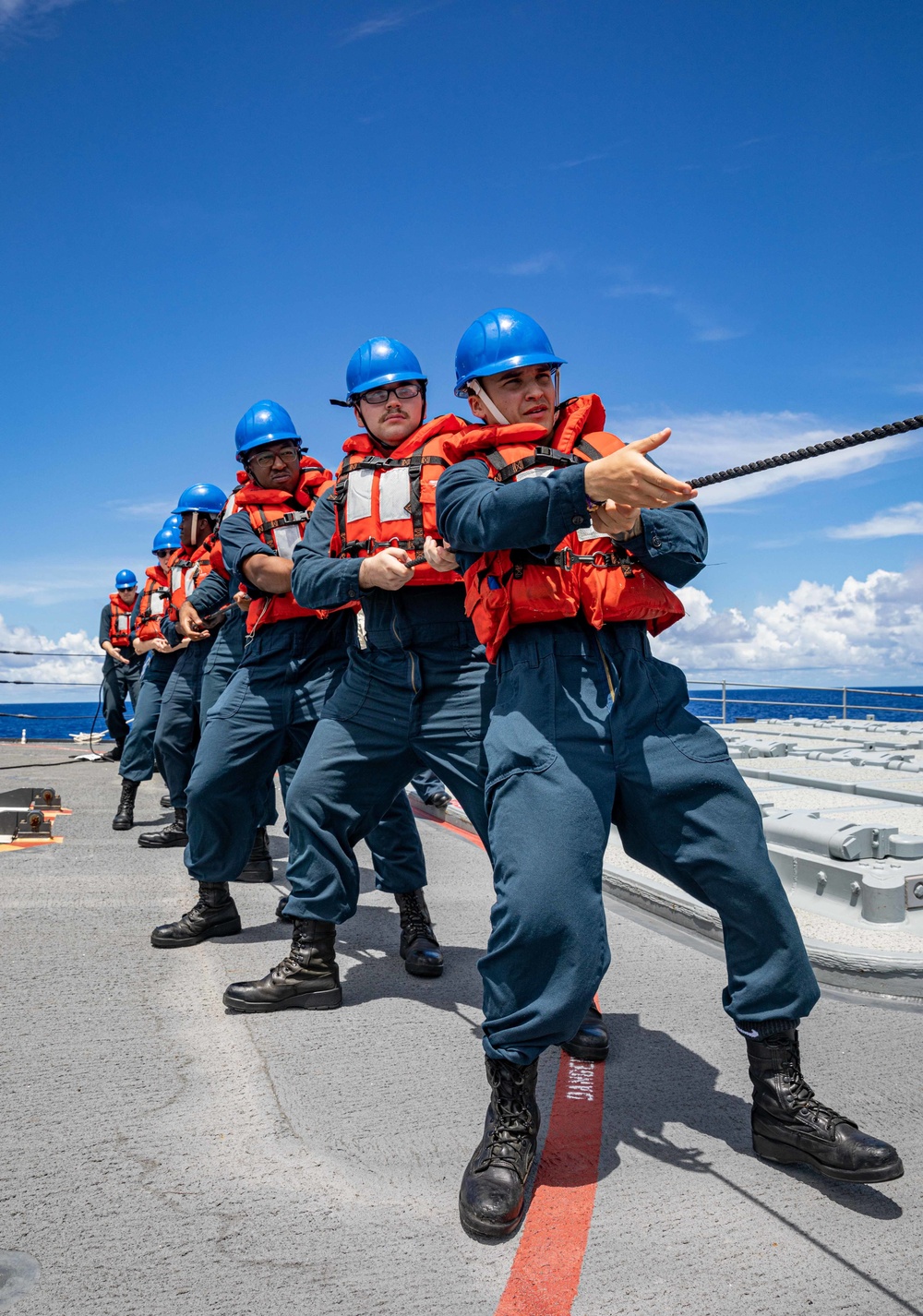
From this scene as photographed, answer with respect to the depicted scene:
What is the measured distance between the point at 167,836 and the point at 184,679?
1233mm

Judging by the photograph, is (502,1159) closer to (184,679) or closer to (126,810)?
(184,679)

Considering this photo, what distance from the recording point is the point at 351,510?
11.9ft

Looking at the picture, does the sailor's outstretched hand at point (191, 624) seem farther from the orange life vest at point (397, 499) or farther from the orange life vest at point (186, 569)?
the orange life vest at point (397, 499)

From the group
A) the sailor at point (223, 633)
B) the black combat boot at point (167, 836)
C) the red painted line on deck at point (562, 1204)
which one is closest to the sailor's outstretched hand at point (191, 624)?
the sailor at point (223, 633)

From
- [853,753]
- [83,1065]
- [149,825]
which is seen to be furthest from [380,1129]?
[853,753]

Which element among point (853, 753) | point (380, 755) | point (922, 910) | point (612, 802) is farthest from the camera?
point (853, 753)

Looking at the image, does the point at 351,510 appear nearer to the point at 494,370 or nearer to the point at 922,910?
the point at 494,370

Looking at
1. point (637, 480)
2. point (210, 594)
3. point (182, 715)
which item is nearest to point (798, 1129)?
point (637, 480)

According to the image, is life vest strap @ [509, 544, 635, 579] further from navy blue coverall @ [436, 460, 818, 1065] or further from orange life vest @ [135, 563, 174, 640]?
orange life vest @ [135, 563, 174, 640]

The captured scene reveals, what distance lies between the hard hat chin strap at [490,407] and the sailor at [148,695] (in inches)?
201

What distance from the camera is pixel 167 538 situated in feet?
33.6

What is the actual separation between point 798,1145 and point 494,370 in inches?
82.6

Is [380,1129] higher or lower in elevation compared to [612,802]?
lower

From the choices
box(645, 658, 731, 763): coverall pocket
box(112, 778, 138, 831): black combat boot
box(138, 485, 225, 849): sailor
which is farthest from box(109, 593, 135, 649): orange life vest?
box(645, 658, 731, 763): coverall pocket
